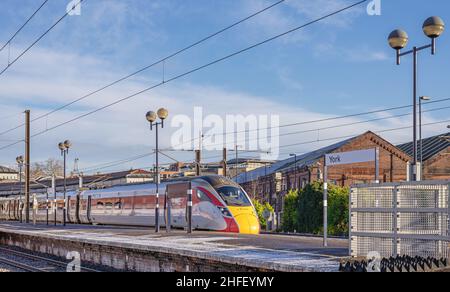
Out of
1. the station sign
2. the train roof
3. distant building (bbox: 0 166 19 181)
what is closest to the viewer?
the station sign

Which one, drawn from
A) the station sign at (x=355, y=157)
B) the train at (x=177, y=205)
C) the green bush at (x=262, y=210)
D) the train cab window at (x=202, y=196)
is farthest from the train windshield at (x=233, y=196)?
the green bush at (x=262, y=210)

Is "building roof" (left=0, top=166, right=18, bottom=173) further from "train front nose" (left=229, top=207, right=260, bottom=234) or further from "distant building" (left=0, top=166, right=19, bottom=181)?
"train front nose" (left=229, top=207, right=260, bottom=234)

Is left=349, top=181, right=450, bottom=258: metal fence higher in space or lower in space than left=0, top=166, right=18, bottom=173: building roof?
lower

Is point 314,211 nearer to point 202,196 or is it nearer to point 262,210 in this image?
point 262,210

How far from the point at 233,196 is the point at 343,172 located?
36046 mm

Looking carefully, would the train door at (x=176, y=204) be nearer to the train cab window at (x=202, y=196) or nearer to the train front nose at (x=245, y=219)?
the train cab window at (x=202, y=196)

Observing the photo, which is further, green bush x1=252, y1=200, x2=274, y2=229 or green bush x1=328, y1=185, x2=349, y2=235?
green bush x1=252, y1=200, x2=274, y2=229

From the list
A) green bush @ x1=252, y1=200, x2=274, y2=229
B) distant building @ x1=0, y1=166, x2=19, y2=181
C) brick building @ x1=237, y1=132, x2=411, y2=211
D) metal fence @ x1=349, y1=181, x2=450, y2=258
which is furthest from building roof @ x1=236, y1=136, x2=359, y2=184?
distant building @ x1=0, y1=166, x2=19, y2=181

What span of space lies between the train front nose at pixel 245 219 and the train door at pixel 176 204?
2.76 metres

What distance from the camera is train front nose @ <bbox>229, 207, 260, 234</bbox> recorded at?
26984 mm

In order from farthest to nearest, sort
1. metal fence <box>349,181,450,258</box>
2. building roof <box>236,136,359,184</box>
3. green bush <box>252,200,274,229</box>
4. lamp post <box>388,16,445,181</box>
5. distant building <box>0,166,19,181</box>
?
distant building <box>0,166,19,181</box>
building roof <box>236,136,359,184</box>
green bush <box>252,200,274,229</box>
lamp post <box>388,16,445,181</box>
metal fence <box>349,181,450,258</box>
